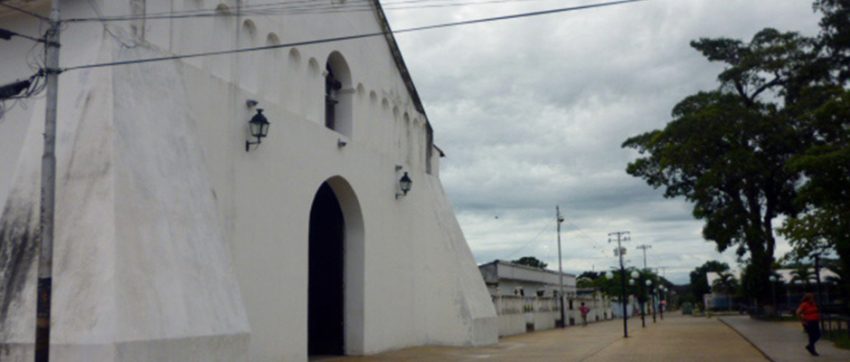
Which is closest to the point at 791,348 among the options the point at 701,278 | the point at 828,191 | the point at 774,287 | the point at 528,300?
the point at 828,191

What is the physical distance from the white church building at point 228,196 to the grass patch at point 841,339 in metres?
9.17

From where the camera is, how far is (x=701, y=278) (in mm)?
123062

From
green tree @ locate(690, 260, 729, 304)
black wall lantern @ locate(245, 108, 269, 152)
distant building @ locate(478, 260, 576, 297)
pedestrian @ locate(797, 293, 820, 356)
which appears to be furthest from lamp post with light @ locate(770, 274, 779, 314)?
green tree @ locate(690, 260, 729, 304)

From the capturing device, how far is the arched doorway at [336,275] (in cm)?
A: 1823

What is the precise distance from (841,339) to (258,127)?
17.6 m

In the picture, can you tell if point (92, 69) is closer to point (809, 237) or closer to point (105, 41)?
point (105, 41)

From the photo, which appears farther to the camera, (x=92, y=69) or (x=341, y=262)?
(x=341, y=262)

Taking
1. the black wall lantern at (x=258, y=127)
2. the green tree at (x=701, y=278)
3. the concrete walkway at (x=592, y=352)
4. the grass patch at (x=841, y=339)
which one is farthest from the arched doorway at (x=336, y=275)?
the green tree at (x=701, y=278)

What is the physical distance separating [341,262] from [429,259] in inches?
141

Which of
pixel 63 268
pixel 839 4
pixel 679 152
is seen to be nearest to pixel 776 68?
pixel 679 152

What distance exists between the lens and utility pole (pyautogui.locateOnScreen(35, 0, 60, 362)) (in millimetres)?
8695

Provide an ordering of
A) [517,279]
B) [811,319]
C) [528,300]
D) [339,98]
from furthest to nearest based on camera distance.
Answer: [517,279], [528,300], [339,98], [811,319]

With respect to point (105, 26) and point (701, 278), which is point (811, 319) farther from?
point (701, 278)

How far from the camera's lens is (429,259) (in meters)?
21.6
